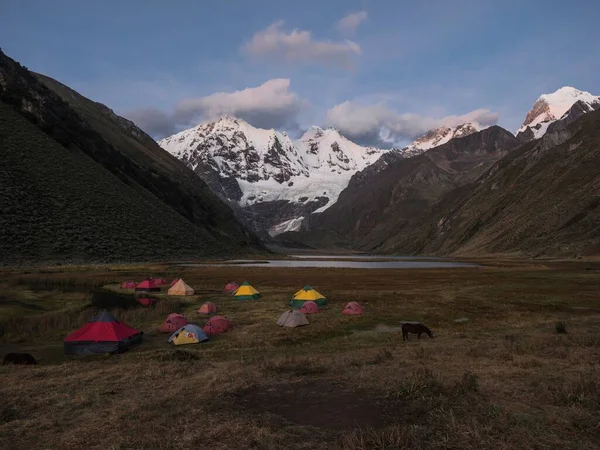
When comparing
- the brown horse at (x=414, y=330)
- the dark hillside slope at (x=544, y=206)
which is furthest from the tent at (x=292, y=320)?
the dark hillside slope at (x=544, y=206)

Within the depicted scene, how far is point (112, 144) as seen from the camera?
15125 centimetres

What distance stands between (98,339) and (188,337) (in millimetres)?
4415

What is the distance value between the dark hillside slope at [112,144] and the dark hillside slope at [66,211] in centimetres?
1004

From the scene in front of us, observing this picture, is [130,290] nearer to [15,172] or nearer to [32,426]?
[32,426]

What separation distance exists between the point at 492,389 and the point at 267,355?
10.0 metres

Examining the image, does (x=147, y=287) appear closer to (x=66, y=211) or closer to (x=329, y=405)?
(x=329, y=405)

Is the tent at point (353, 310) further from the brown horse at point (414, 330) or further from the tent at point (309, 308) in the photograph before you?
the brown horse at point (414, 330)

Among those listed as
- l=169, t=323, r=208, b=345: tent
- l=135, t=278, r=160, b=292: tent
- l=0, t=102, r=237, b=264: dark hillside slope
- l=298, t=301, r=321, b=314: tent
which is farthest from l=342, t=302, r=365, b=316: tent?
l=0, t=102, r=237, b=264: dark hillside slope

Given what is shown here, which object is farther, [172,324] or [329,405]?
[172,324]

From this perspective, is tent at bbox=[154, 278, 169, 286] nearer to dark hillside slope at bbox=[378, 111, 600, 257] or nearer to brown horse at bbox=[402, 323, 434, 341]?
brown horse at bbox=[402, 323, 434, 341]

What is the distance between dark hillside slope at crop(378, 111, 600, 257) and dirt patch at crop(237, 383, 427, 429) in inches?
4199

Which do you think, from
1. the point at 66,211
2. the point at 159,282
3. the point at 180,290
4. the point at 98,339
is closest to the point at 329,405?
the point at 98,339

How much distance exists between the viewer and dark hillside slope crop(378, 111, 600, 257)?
379 feet

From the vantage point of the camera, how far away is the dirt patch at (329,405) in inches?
429
